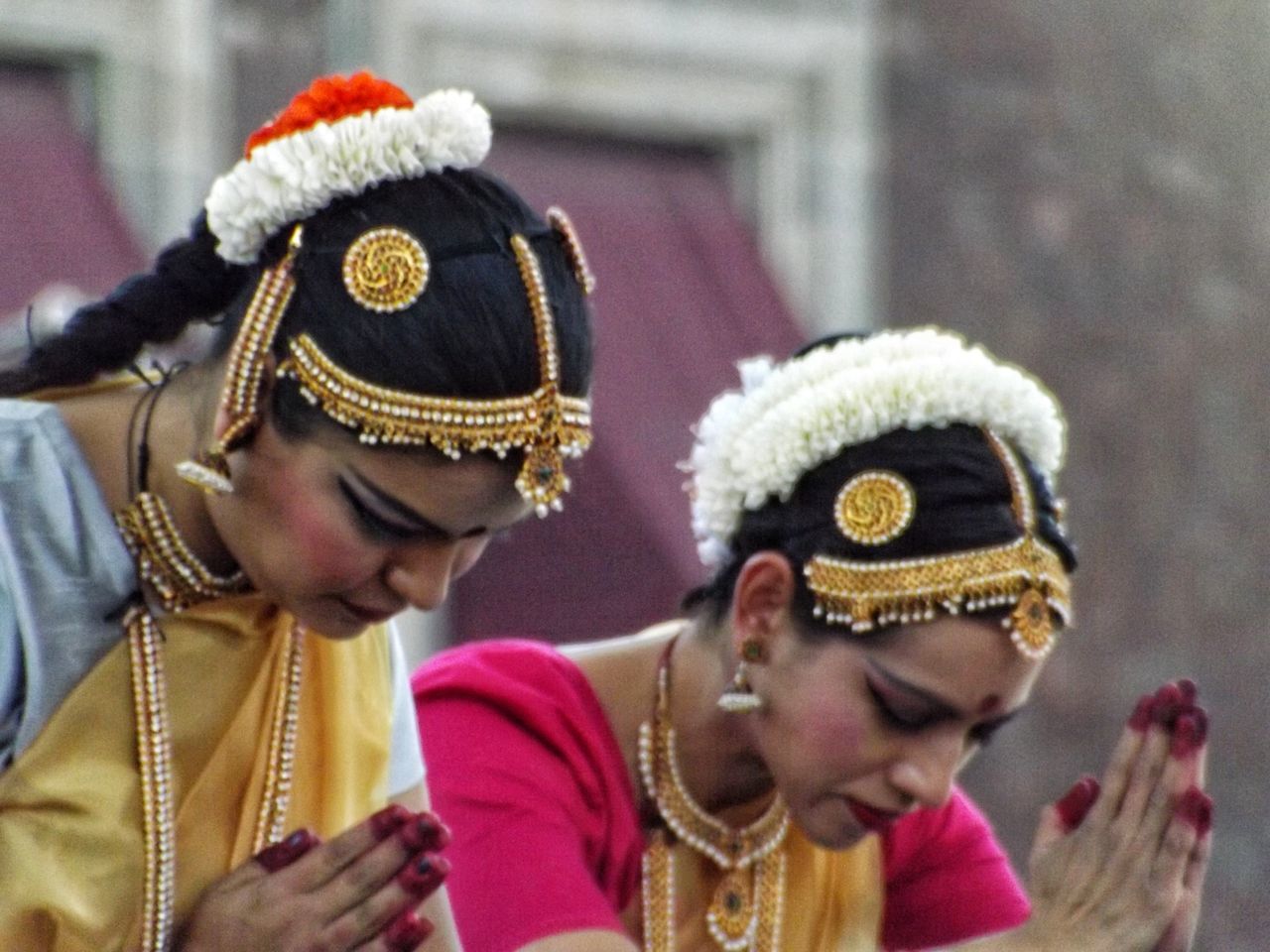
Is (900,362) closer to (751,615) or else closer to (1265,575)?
(751,615)

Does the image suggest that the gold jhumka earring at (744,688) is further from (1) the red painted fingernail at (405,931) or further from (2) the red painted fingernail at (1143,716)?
(1) the red painted fingernail at (405,931)

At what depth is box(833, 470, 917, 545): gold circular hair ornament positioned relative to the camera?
11.6 ft

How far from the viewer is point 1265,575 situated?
9.78 m

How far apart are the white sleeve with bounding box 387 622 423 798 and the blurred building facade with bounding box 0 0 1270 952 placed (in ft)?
12.9

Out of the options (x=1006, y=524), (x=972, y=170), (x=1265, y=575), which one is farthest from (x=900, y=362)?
(x=1265, y=575)

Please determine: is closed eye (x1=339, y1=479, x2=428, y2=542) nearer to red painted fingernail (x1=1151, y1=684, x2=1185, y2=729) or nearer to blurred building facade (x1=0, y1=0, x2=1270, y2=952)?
red painted fingernail (x1=1151, y1=684, x2=1185, y2=729)

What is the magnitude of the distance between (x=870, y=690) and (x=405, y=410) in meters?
0.83

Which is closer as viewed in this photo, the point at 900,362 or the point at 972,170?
the point at 900,362

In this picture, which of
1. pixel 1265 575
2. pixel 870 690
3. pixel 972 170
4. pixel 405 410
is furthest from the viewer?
pixel 1265 575

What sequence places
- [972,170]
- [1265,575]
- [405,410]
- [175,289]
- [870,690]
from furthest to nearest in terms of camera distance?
[1265,575], [972,170], [870,690], [175,289], [405,410]

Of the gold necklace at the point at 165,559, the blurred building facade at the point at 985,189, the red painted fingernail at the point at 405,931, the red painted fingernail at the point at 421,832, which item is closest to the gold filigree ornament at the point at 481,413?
the gold necklace at the point at 165,559

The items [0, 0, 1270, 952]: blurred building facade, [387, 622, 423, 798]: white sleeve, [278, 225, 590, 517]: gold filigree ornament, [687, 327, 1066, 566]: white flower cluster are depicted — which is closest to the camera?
[278, 225, 590, 517]: gold filigree ornament

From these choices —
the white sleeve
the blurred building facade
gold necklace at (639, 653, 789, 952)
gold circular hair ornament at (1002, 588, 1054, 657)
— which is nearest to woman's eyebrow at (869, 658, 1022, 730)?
gold circular hair ornament at (1002, 588, 1054, 657)

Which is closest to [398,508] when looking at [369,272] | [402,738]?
[369,272]
